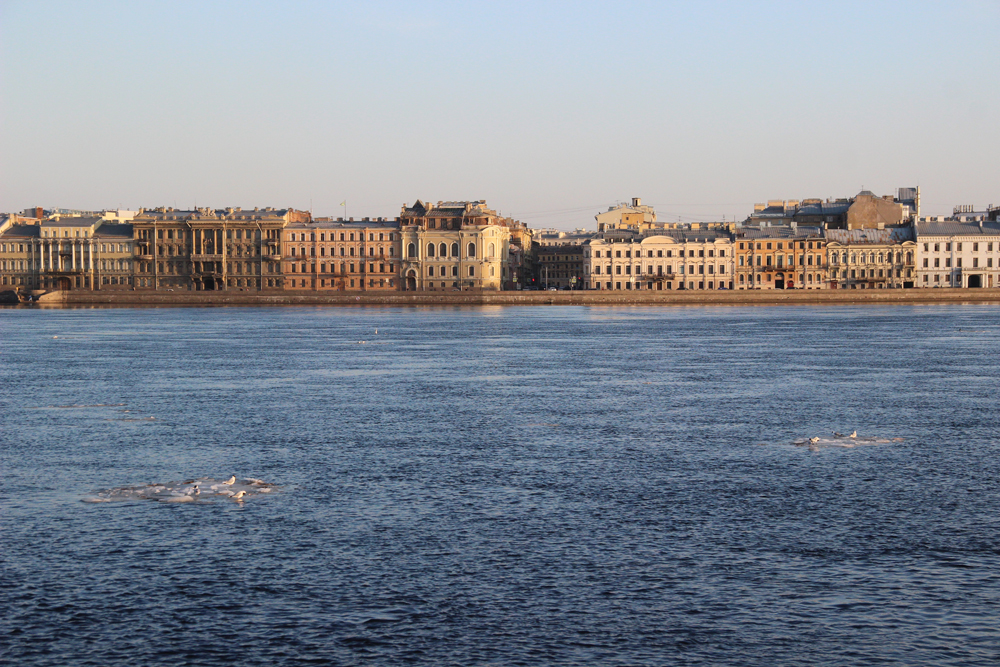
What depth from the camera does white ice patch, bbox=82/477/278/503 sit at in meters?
14.7

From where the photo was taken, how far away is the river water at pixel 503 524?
9.80 m

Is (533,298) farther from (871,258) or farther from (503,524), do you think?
(503,524)

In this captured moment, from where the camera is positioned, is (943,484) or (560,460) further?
(560,460)

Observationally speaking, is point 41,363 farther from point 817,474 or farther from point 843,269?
point 843,269

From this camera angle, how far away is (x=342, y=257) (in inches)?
4446

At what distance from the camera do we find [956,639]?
9648 millimetres

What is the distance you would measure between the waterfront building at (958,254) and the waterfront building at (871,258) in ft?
3.68

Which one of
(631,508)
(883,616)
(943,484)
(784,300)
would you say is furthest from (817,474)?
(784,300)

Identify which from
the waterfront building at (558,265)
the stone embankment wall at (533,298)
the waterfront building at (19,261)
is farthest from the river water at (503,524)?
the waterfront building at (558,265)

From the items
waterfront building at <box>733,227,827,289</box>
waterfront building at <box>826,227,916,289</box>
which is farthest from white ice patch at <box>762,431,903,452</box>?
waterfront building at <box>826,227,916,289</box>

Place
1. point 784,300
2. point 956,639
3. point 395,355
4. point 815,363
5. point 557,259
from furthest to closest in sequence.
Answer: point 557,259 < point 784,300 < point 395,355 < point 815,363 < point 956,639

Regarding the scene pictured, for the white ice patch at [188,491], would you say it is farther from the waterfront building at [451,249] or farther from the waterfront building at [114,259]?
the waterfront building at [114,259]

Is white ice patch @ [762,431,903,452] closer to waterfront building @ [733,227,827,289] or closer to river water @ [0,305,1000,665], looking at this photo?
river water @ [0,305,1000,665]

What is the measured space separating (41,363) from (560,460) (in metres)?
23.6
